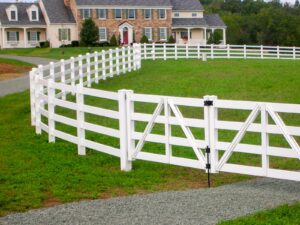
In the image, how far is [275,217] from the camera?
7574 mm

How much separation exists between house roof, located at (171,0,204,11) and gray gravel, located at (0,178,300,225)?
7019cm

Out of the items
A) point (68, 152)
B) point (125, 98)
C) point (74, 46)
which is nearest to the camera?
point (125, 98)

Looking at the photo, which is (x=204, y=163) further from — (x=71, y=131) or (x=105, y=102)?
(x=105, y=102)

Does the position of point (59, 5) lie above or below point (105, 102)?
above

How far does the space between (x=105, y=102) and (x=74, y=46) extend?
46.9 m

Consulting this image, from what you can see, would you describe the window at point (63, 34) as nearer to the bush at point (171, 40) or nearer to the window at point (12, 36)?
the window at point (12, 36)

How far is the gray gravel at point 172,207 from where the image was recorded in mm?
7781

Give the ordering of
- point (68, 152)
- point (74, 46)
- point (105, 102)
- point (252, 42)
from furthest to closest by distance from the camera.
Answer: point (252, 42) → point (74, 46) → point (105, 102) → point (68, 152)

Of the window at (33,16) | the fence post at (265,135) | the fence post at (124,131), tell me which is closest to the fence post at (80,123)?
the fence post at (124,131)

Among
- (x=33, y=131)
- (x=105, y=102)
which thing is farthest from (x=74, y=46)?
(x=33, y=131)

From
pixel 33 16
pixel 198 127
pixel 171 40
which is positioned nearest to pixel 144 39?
pixel 171 40

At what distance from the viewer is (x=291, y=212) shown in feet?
25.4

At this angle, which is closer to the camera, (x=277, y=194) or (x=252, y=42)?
(x=277, y=194)

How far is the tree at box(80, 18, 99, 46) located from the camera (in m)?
67.0
